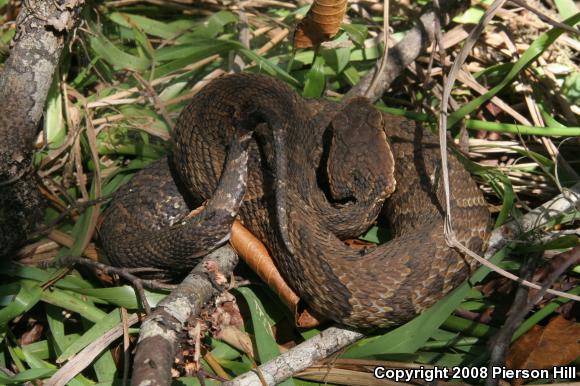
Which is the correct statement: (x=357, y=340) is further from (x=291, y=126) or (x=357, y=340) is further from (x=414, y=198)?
(x=291, y=126)

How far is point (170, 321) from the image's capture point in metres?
3.22

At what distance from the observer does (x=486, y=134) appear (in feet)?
14.9

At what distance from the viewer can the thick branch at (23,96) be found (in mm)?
4012

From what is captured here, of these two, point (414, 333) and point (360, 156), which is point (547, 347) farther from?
point (360, 156)

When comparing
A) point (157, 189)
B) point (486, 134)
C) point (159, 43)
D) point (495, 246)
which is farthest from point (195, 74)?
point (495, 246)

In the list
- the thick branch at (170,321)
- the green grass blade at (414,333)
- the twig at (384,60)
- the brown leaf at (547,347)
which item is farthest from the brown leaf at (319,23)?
the brown leaf at (547,347)

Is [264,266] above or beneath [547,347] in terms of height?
above

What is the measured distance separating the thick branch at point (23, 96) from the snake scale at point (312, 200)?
568 mm

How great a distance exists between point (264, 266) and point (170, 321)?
810 mm

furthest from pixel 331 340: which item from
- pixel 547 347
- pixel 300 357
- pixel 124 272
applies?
pixel 124 272

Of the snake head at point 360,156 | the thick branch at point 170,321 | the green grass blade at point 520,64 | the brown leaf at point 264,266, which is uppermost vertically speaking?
the green grass blade at point 520,64

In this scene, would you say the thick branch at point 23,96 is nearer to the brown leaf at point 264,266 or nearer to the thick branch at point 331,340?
the brown leaf at point 264,266

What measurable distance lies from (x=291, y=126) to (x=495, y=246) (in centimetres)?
141

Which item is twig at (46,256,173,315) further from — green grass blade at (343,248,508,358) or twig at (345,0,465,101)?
twig at (345,0,465,101)
